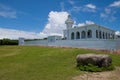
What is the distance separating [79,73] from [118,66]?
147 inches

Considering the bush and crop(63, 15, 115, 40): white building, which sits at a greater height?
crop(63, 15, 115, 40): white building

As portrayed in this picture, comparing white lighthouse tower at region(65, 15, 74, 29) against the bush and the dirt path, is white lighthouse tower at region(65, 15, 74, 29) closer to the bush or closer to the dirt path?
the bush

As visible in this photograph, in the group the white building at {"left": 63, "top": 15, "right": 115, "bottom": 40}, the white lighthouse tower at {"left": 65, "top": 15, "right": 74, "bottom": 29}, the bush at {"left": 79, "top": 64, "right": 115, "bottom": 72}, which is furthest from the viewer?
the white lighthouse tower at {"left": 65, "top": 15, "right": 74, "bottom": 29}

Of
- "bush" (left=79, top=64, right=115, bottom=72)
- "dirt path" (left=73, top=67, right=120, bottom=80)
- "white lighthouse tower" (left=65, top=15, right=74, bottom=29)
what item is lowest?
"dirt path" (left=73, top=67, right=120, bottom=80)

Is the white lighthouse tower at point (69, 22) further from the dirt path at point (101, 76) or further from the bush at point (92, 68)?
the dirt path at point (101, 76)

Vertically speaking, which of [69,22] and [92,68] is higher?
[69,22]

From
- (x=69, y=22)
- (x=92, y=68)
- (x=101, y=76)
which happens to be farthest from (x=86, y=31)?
(x=101, y=76)

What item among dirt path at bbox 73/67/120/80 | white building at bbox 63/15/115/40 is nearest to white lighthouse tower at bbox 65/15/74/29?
white building at bbox 63/15/115/40

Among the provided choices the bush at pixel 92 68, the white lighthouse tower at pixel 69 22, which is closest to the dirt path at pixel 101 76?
the bush at pixel 92 68

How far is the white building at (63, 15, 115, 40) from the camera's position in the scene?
31828mm

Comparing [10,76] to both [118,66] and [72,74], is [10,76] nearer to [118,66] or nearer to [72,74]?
[72,74]

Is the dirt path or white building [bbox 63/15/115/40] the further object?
white building [bbox 63/15/115/40]

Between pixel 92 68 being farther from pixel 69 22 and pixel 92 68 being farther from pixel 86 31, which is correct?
pixel 69 22

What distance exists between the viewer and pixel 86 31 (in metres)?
33.2
